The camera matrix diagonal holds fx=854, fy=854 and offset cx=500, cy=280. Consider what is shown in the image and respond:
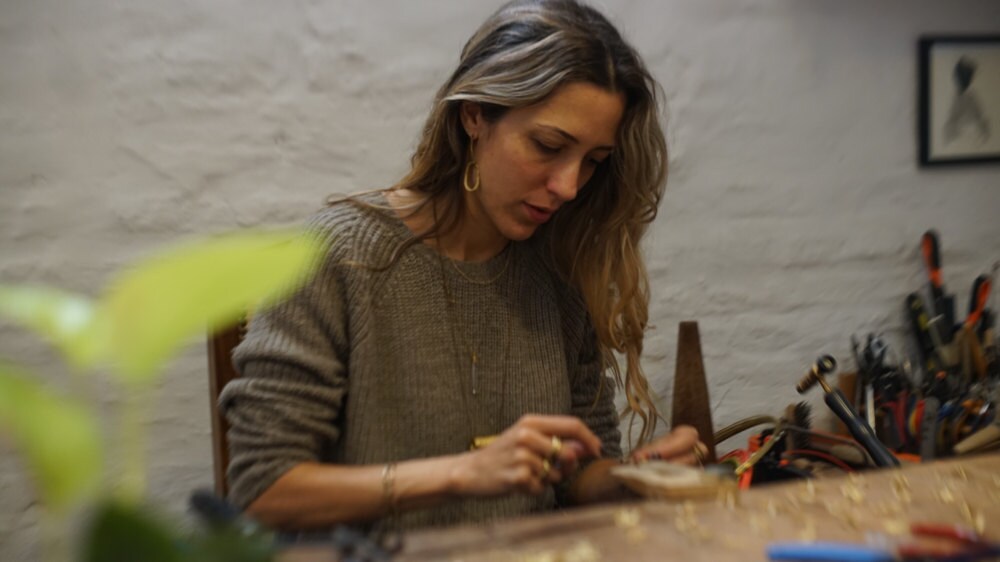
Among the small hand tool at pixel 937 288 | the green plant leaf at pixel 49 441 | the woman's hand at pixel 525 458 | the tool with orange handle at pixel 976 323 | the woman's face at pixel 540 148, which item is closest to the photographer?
the green plant leaf at pixel 49 441

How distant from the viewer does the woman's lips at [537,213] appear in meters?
1.20

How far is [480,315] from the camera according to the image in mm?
1261

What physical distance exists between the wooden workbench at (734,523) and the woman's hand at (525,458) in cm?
16

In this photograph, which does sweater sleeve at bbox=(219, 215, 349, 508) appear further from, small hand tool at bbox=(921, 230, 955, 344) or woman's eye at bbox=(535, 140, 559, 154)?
small hand tool at bbox=(921, 230, 955, 344)

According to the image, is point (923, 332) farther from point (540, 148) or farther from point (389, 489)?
point (389, 489)

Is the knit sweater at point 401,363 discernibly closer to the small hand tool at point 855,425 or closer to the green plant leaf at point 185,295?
the small hand tool at point 855,425

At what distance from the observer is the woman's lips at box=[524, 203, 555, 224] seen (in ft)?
3.94

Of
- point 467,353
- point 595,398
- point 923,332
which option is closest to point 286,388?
point 467,353

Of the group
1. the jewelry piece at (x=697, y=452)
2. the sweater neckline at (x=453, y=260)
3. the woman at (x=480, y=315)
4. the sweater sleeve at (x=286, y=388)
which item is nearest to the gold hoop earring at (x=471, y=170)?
the woman at (x=480, y=315)

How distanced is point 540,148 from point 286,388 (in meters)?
0.46

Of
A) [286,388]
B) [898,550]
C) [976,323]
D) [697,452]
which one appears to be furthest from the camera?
[976,323]

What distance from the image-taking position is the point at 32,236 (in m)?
1.46

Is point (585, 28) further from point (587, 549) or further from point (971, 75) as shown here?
point (971, 75)

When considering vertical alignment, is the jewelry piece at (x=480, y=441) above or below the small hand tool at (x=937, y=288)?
below
